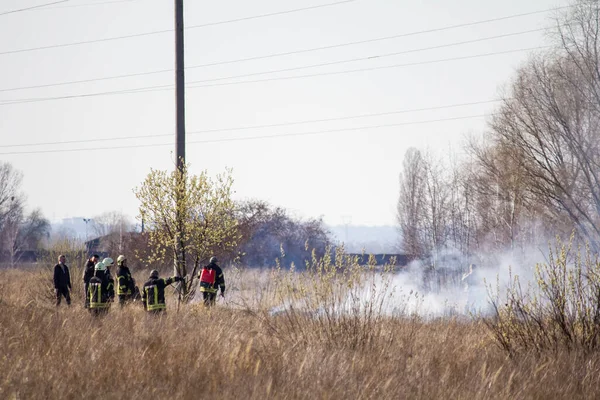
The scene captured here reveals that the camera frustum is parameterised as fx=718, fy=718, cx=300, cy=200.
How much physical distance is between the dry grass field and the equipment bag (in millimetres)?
5715

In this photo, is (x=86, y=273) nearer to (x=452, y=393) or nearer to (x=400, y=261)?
(x=452, y=393)

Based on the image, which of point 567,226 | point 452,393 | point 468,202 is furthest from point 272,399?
point 468,202

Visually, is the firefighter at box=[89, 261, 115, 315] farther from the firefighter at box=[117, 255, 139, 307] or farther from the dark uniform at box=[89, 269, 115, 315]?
the firefighter at box=[117, 255, 139, 307]

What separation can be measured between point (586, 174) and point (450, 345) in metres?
14.7

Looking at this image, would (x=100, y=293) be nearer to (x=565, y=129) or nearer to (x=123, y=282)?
(x=123, y=282)

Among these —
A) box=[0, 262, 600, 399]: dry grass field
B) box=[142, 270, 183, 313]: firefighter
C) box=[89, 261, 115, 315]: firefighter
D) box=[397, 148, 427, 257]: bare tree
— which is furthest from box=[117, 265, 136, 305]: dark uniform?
box=[397, 148, 427, 257]: bare tree

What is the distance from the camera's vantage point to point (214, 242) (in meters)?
16.1

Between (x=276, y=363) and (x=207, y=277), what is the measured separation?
9544 mm

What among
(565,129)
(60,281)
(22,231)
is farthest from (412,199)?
(22,231)

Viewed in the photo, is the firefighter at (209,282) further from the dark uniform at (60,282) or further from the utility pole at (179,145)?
the dark uniform at (60,282)

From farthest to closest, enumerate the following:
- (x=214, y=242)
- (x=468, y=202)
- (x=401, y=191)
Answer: (x=401, y=191)
(x=468, y=202)
(x=214, y=242)

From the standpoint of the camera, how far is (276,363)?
8516 mm

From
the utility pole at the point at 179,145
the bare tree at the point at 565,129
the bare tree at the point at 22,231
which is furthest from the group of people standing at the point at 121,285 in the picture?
the bare tree at the point at 22,231

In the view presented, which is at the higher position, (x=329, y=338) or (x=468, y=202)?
(x=468, y=202)
